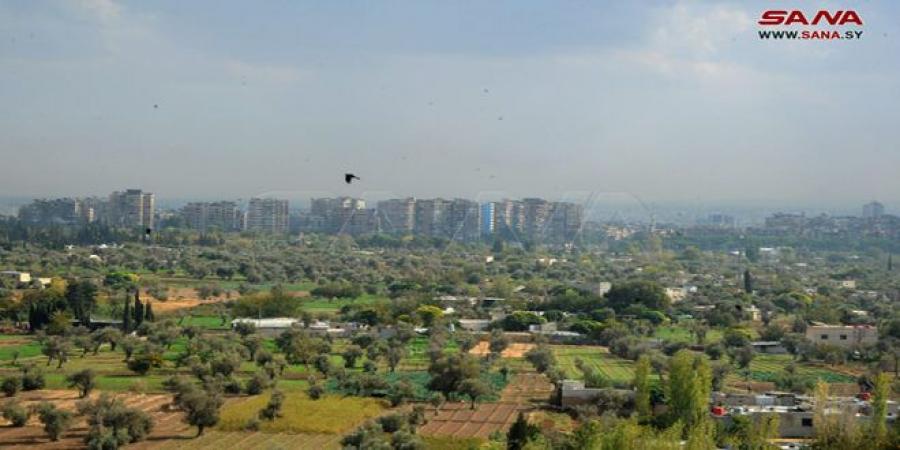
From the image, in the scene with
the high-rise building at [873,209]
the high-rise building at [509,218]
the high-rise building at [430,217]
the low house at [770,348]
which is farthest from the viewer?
the high-rise building at [873,209]

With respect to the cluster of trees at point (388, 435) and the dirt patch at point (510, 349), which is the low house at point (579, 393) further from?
the dirt patch at point (510, 349)

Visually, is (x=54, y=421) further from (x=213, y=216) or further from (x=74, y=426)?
(x=213, y=216)

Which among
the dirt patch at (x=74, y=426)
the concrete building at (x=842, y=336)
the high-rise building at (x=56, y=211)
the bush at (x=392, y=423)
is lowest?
the dirt patch at (x=74, y=426)

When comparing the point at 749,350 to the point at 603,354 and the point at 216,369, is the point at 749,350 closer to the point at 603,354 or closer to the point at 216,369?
the point at 603,354

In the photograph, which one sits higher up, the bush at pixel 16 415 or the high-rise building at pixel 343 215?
the high-rise building at pixel 343 215

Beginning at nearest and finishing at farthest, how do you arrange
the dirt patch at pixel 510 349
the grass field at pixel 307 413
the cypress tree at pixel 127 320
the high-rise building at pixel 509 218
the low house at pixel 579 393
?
the grass field at pixel 307 413 → the low house at pixel 579 393 → the dirt patch at pixel 510 349 → the cypress tree at pixel 127 320 → the high-rise building at pixel 509 218

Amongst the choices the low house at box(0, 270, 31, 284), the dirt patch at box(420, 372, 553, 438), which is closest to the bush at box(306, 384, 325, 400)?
the dirt patch at box(420, 372, 553, 438)

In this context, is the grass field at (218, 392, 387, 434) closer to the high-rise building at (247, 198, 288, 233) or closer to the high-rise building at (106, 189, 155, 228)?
the high-rise building at (247, 198, 288, 233)

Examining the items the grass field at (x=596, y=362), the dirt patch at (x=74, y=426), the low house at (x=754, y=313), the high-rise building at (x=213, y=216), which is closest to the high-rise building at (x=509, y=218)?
the high-rise building at (x=213, y=216)
